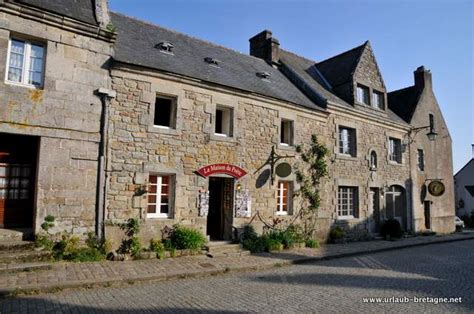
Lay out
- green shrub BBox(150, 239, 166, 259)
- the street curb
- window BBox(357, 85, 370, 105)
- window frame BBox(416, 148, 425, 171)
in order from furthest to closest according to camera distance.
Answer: window frame BBox(416, 148, 425, 171)
window BBox(357, 85, 370, 105)
green shrub BBox(150, 239, 166, 259)
the street curb

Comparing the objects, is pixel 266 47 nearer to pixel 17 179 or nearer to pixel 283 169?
pixel 283 169

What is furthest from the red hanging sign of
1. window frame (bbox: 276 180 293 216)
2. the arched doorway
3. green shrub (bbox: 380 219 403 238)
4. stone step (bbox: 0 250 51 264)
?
the arched doorway

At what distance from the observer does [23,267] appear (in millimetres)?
6605

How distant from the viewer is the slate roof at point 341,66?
1591 cm

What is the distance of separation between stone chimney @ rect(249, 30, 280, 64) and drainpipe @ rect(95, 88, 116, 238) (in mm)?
9560

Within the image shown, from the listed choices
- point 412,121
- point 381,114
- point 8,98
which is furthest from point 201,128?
point 412,121

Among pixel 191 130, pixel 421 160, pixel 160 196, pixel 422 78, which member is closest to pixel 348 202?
pixel 421 160

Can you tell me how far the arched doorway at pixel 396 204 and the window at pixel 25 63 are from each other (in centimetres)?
1488

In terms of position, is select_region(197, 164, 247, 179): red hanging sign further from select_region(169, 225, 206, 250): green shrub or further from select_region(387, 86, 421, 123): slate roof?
select_region(387, 86, 421, 123): slate roof

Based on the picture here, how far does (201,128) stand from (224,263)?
13.5 feet

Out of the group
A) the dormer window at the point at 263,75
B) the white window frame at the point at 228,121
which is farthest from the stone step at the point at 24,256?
the dormer window at the point at 263,75

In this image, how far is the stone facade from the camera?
755 centimetres

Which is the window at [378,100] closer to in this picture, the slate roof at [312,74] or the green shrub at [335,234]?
the slate roof at [312,74]

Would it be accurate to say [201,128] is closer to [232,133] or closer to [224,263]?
[232,133]
